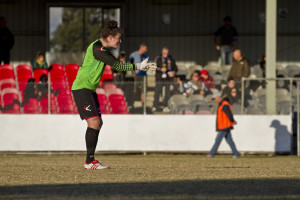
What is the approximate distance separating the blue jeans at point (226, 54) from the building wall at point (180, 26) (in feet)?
8.34

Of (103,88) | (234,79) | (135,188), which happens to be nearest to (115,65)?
(135,188)

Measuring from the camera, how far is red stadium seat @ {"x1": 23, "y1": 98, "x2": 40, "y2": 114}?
18.4 m

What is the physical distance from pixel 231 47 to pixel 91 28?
5.52 m

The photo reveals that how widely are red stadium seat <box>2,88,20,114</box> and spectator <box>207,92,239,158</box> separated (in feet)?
16.4

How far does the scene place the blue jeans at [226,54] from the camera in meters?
23.8

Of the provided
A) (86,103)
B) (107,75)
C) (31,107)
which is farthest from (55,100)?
(86,103)

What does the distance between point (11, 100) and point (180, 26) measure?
9770mm

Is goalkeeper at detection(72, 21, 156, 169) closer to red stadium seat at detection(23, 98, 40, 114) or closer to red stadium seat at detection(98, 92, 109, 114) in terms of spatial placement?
red stadium seat at detection(98, 92, 109, 114)

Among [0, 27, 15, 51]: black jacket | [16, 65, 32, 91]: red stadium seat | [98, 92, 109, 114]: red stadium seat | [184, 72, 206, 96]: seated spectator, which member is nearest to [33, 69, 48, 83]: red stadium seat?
[16, 65, 32, 91]: red stadium seat

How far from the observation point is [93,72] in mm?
10492

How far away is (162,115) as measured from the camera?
61.0 ft

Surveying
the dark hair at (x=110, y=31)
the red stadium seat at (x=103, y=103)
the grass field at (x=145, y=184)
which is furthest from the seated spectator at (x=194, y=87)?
the dark hair at (x=110, y=31)

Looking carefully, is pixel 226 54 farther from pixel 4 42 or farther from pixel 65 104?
pixel 65 104

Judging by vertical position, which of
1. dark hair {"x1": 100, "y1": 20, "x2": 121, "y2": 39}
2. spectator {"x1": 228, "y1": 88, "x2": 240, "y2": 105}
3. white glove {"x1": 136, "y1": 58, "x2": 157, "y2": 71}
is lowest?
spectator {"x1": 228, "y1": 88, "x2": 240, "y2": 105}
